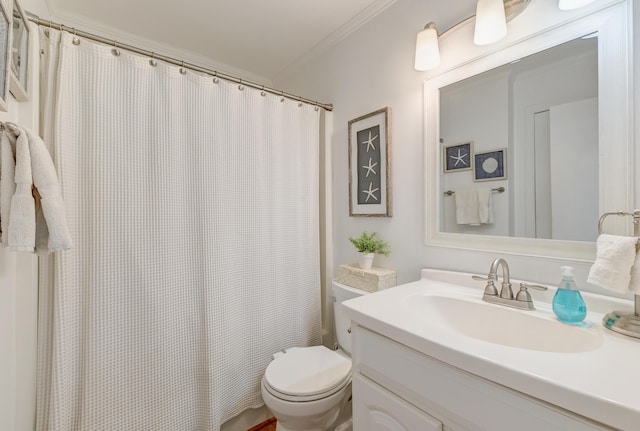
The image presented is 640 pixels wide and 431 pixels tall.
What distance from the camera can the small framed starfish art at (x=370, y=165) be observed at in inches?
58.6

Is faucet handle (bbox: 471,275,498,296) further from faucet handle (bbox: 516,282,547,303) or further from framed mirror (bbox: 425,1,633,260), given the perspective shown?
framed mirror (bbox: 425,1,633,260)

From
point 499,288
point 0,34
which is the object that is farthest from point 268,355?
point 0,34

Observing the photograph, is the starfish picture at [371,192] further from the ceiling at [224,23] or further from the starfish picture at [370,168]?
the ceiling at [224,23]

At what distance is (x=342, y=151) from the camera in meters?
1.81

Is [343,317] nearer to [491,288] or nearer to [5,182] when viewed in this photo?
[491,288]

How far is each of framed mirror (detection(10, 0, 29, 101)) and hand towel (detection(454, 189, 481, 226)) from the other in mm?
1612

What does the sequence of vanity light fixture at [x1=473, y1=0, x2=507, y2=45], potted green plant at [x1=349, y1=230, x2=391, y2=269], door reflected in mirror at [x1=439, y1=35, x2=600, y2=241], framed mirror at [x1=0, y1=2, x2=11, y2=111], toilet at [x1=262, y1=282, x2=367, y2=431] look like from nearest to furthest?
1. framed mirror at [x1=0, y1=2, x2=11, y2=111]
2. door reflected in mirror at [x1=439, y1=35, x2=600, y2=241]
3. vanity light fixture at [x1=473, y1=0, x2=507, y2=45]
4. toilet at [x1=262, y1=282, x2=367, y2=431]
5. potted green plant at [x1=349, y1=230, x2=391, y2=269]

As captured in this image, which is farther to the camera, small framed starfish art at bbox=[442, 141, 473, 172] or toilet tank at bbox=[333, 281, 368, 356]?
toilet tank at bbox=[333, 281, 368, 356]

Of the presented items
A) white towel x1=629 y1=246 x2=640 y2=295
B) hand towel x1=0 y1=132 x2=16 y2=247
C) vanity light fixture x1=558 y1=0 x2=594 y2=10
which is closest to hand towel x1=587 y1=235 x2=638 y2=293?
white towel x1=629 y1=246 x2=640 y2=295

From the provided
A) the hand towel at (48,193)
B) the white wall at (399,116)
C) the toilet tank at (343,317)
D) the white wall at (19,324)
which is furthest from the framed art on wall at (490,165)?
the white wall at (19,324)

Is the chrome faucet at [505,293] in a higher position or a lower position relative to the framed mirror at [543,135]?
lower

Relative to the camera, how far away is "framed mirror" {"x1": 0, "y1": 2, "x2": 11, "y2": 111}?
654mm

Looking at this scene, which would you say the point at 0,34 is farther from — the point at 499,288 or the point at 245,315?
the point at 499,288

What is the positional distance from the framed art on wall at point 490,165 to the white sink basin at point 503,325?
515 millimetres
